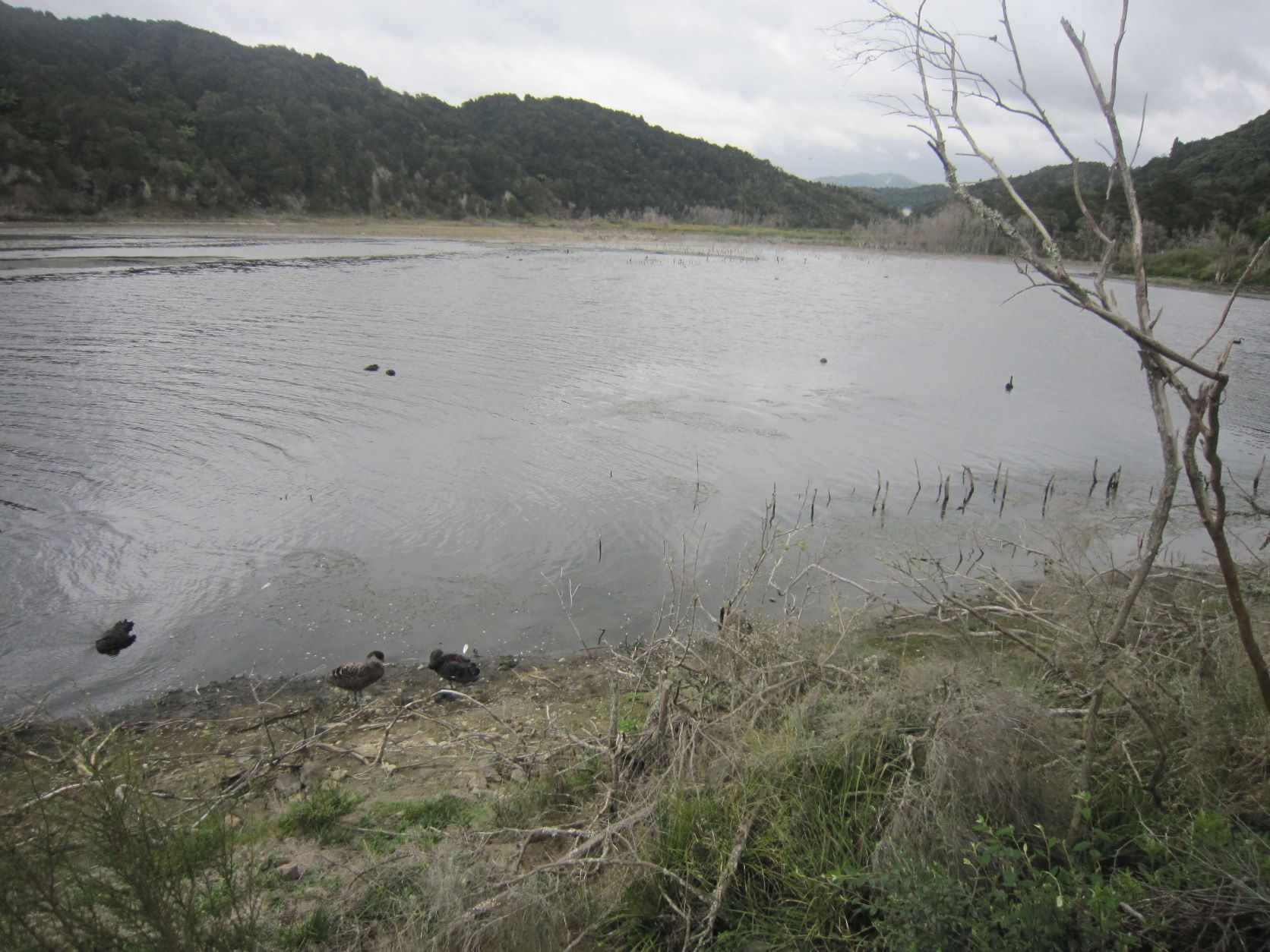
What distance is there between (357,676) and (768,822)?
355cm

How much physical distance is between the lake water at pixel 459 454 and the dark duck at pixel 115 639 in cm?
13

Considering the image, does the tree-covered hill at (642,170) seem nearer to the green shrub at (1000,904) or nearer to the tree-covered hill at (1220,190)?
the tree-covered hill at (1220,190)

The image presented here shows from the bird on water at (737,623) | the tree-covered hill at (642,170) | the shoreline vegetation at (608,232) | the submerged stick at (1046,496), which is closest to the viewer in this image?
the bird on water at (737,623)

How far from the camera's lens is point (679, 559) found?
26.1ft

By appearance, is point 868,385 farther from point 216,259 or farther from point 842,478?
point 216,259

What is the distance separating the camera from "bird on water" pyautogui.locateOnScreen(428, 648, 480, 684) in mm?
5836

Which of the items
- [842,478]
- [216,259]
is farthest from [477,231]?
[842,478]

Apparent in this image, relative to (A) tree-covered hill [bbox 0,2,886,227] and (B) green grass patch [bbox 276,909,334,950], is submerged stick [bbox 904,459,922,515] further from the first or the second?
(A) tree-covered hill [bbox 0,2,886,227]

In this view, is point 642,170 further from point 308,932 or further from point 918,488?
point 308,932

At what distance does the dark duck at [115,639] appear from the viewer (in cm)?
598

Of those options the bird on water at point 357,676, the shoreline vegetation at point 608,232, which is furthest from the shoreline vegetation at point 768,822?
the shoreline vegetation at point 608,232

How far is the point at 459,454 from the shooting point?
35.0 feet

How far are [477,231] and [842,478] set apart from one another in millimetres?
59108

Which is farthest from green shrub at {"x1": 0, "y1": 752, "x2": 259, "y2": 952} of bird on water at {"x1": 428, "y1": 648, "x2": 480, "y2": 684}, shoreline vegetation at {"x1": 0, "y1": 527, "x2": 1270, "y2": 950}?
bird on water at {"x1": 428, "y1": 648, "x2": 480, "y2": 684}
